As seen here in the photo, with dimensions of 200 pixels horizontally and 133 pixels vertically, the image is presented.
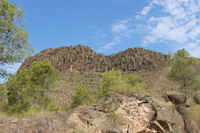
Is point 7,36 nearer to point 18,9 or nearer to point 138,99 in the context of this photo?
point 18,9

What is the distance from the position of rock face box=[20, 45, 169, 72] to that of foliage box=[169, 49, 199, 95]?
9400 cm

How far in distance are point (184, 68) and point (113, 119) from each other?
2017 centimetres

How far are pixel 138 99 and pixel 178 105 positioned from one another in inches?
101

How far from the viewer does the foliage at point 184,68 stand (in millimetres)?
22562

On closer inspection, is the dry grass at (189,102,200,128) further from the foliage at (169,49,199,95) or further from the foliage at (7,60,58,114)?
the foliage at (7,60,58,114)

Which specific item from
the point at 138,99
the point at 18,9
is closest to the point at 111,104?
the point at 138,99

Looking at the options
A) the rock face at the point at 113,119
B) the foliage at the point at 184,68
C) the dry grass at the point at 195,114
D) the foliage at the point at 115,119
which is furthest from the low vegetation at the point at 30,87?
the foliage at the point at 184,68

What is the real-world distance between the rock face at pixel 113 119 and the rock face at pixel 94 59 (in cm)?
11114

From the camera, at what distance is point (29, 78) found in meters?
22.5

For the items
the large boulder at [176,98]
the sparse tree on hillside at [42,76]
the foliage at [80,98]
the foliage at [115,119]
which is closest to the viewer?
the foliage at [115,119]

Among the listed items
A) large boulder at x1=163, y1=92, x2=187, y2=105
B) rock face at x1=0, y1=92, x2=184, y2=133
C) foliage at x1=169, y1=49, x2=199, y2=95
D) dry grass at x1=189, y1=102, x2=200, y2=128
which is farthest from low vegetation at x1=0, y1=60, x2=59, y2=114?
foliage at x1=169, y1=49, x2=199, y2=95

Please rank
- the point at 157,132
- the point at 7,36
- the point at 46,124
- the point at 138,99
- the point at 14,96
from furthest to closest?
the point at 14,96 → the point at 7,36 → the point at 138,99 → the point at 157,132 → the point at 46,124

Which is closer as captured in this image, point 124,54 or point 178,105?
point 178,105

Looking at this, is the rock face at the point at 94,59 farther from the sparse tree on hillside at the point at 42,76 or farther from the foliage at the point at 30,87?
the foliage at the point at 30,87
